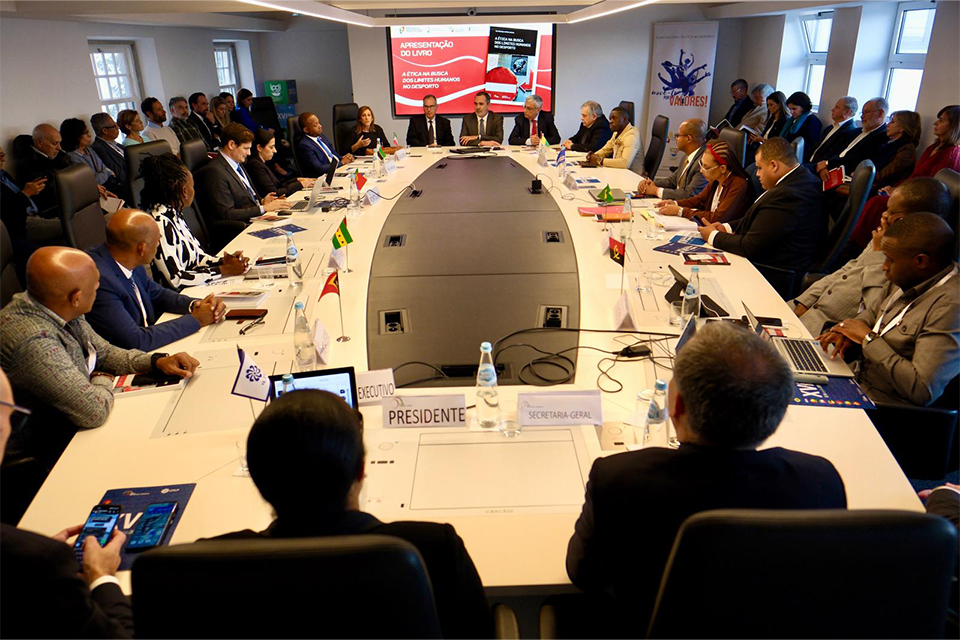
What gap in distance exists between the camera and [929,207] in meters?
2.38

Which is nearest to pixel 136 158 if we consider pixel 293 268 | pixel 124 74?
pixel 293 268

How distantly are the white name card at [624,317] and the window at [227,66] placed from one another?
9599mm

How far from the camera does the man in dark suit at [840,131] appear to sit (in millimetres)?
5934

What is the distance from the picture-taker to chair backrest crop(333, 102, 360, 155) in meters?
6.84

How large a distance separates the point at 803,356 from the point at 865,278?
60 cm

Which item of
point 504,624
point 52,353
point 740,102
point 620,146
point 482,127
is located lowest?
point 504,624

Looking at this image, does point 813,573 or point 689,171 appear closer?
point 813,573

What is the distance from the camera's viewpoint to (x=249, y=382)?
1.67 meters

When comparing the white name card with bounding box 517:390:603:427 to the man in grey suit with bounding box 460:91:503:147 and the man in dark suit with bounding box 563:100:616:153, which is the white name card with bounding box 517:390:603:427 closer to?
the man in dark suit with bounding box 563:100:616:153

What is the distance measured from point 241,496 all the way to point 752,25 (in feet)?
31.8

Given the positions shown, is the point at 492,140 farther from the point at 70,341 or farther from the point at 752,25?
the point at 70,341

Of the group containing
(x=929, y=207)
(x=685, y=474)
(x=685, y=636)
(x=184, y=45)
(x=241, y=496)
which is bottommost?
(x=241, y=496)

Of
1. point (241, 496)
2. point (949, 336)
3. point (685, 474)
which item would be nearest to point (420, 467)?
point (241, 496)

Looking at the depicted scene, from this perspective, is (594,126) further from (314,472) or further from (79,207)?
(314,472)
